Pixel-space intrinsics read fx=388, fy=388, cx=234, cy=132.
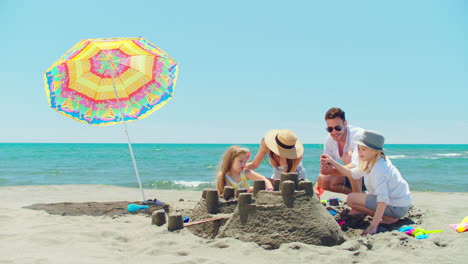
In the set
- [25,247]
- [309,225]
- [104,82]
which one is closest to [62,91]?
[104,82]

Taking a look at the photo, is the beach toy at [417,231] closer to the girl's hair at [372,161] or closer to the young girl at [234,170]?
the girl's hair at [372,161]

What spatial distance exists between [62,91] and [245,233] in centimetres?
380

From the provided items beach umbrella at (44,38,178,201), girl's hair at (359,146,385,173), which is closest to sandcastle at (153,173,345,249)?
girl's hair at (359,146,385,173)

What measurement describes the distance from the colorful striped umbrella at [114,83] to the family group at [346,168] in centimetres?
186

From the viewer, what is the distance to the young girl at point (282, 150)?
4738 mm

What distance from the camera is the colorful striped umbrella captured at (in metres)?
5.68

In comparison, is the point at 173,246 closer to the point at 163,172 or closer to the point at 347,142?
the point at 347,142

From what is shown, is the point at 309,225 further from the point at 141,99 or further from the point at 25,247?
the point at 141,99

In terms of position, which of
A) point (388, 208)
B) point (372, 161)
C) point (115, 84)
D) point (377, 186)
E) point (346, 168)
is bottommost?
point (388, 208)

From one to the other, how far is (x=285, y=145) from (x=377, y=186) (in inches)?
49.0

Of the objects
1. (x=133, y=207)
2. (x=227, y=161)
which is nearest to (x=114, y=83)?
(x=133, y=207)

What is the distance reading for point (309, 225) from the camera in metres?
3.36

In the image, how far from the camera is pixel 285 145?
15.6 ft

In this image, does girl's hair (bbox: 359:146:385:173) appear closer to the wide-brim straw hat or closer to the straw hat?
the wide-brim straw hat
